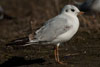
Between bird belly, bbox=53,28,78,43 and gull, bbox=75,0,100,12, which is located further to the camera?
gull, bbox=75,0,100,12

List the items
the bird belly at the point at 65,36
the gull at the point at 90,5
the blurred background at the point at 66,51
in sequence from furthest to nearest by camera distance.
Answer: the gull at the point at 90,5 → the blurred background at the point at 66,51 → the bird belly at the point at 65,36

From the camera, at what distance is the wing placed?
5.82 meters

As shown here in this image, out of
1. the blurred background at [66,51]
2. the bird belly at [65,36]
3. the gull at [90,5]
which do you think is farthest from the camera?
the gull at [90,5]

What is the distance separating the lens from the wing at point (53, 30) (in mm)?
5816

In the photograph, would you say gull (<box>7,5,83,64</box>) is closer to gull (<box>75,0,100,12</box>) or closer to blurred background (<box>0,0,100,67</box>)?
blurred background (<box>0,0,100,67</box>)

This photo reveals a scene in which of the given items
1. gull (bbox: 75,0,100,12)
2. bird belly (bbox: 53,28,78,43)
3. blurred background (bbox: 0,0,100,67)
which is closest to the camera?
bird belly (bbox: 53,28,78,43)

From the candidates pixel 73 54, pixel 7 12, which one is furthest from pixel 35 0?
pixel 73 54

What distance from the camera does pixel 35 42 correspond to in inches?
229

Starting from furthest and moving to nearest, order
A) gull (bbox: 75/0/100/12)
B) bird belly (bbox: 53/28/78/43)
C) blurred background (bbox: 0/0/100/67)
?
1. gull (bbox: 75/0/100/12)
2. blurred background (bbox: 0/0/100/67)
3. bird belly (bbox: 53/28/78/43)

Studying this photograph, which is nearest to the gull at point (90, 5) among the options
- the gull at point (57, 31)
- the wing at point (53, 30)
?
the gull at point (57, 31)

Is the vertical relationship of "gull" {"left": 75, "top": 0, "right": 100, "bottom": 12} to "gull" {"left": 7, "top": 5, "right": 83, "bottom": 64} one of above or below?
above

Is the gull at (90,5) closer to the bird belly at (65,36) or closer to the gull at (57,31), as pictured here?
the gull at (57,31)

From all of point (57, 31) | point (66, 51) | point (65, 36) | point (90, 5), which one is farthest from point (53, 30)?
point (90, 5)

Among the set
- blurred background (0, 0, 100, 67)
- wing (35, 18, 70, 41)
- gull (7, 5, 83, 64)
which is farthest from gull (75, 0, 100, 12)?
wing (35, 18, 70, 41)
